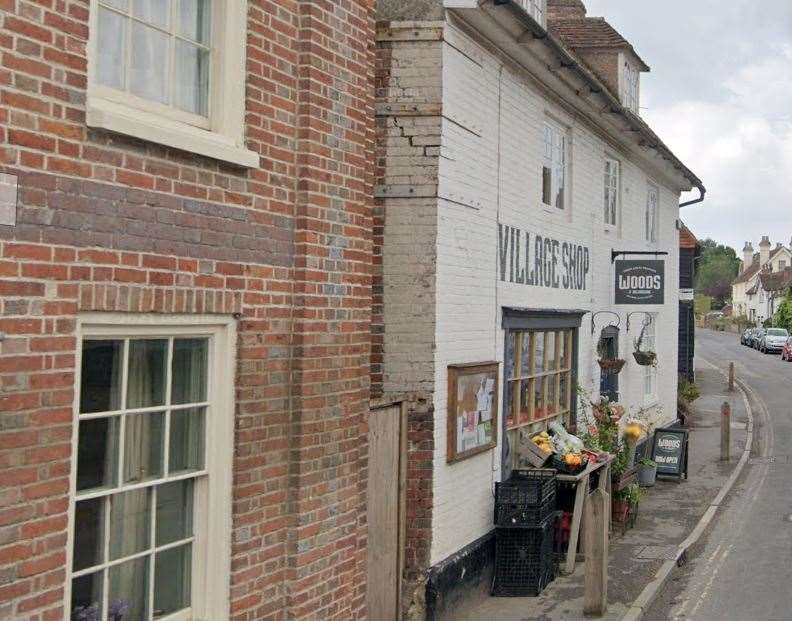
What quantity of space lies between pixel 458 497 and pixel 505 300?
223cm

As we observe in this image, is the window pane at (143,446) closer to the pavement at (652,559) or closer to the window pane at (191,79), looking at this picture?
the window pane at (191,79)

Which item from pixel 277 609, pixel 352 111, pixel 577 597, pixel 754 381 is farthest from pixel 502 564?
pixel 754 381

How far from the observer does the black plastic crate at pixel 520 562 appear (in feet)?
33.2

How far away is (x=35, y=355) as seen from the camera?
171 inches

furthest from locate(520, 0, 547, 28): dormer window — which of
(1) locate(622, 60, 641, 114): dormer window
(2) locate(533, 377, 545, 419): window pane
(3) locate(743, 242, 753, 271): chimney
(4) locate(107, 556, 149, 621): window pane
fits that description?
(3) locate(743, 242, 753, 271): chimney

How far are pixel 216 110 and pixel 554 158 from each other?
756 centimetres

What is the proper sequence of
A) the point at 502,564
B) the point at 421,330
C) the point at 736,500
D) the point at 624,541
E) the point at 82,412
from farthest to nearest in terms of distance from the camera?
the point at 736,500, the point at 624,541, the point at 502,564, the point at 421,330, the point at 82,412

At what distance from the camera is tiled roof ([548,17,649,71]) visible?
17.4 meters

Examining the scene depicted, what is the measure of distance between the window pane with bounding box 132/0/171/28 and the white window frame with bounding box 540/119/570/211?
7.22 meters

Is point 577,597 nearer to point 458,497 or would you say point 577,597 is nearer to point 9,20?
point 458,497

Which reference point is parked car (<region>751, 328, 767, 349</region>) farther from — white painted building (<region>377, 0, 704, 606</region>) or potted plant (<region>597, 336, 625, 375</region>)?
white painted building (<region>377, 0, 704, 606</region>)

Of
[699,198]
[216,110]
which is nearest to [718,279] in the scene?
[699,198]

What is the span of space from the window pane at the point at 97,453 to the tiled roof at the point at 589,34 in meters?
14.0

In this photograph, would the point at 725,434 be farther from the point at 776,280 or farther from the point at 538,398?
the point at 776,280
